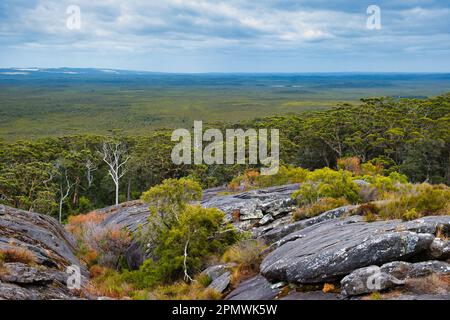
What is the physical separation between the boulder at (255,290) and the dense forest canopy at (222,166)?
1181 inches

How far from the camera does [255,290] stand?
532 inches

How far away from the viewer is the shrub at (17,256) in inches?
552

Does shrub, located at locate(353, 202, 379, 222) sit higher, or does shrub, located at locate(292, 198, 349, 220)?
shrub, located at locate(353, 202, 379, 222)

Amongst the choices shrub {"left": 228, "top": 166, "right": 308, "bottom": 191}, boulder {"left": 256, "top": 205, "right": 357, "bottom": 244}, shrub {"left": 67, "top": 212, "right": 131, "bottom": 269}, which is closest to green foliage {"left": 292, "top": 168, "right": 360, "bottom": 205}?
boulder {"left": 256, "top": 205, "right": 357, "bottom": 244}

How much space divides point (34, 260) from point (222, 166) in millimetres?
37502

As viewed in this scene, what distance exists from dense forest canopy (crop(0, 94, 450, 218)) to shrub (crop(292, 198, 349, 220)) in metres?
26.3

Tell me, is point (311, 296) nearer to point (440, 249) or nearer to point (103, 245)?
point (440, 249)

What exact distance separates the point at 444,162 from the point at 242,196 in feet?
101

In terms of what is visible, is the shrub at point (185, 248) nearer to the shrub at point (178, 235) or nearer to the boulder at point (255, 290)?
the shrub at point (178, 235)

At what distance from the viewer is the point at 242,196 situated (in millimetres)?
27422

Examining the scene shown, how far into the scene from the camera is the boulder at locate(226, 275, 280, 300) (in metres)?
12.8

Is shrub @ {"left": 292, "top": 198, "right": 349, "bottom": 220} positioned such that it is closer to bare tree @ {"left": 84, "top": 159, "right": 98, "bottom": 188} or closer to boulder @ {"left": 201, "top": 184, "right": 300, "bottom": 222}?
boulder @ {"left": 201, "top": 184, "right": 300, "bottom": 222}

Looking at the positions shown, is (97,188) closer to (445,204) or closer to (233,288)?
(233,288)

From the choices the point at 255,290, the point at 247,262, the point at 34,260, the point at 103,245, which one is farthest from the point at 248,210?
the point at 34,260
